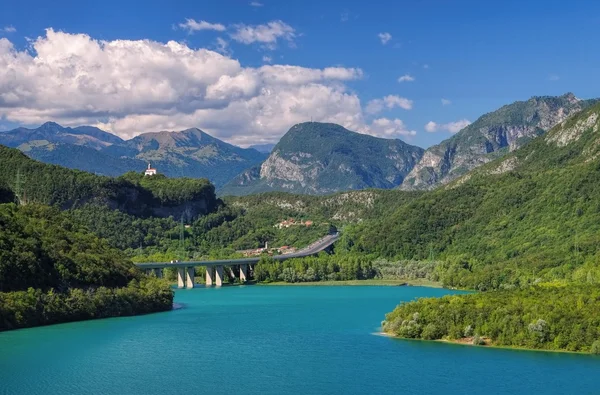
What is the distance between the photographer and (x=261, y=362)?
6588cm

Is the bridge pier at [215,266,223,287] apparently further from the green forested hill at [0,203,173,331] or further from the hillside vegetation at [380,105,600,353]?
the green forested hill at [0,203,173,331]

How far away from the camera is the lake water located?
5731 cm

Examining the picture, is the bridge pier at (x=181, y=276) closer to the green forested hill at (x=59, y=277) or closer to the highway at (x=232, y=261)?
the highway at (x=232, y=261)

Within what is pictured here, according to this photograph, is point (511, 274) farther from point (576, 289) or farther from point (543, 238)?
point (576, 289)

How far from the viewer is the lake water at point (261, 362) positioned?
57.3 meters

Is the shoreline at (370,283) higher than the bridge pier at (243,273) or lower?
lower

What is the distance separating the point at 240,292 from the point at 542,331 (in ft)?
235

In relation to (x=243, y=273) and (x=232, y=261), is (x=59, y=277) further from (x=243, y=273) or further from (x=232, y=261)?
(x=243, y=273)

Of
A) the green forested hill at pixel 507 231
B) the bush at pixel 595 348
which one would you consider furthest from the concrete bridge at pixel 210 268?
the bush at pixel 595 348

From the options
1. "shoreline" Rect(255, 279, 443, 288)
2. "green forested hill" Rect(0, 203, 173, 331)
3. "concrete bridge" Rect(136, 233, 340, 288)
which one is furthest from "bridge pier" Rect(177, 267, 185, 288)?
"green forested hill" Rect(0, 203, 173, 331)

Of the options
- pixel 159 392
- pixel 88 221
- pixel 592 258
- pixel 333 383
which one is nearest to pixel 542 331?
pixel 333 383

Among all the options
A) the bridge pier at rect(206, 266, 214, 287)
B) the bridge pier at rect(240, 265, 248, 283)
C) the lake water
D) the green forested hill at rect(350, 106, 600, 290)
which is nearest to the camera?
the lake water

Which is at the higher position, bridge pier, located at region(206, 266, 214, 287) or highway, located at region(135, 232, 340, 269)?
highway, located at region(135, 232, 340, 269)

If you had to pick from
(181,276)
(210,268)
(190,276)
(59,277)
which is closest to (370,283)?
(210,268)
